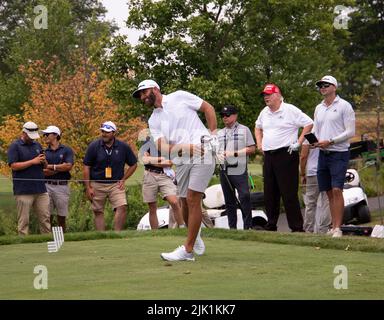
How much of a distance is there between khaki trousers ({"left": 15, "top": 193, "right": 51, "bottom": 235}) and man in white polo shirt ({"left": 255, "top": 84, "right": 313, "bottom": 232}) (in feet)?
12.9

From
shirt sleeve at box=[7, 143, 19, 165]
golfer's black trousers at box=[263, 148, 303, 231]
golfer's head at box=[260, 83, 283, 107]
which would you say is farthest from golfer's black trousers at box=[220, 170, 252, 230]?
shirt sleeve at box=[7, 143, 19, 165]

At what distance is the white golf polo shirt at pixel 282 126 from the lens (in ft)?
44.5

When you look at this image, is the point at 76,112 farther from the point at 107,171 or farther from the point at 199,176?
the point at 199,176

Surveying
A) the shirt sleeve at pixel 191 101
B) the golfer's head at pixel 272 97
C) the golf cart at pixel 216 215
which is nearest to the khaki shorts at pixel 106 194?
the golf cart at pixel 216 215

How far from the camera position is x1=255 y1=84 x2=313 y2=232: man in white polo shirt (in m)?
13.5

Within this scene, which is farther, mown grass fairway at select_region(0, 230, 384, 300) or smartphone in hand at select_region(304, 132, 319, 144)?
smartphone in hand at select_region(304, 132, 319, 144)

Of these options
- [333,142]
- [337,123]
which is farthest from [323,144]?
[337,123]

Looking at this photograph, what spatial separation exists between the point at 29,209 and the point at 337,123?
5578 mm

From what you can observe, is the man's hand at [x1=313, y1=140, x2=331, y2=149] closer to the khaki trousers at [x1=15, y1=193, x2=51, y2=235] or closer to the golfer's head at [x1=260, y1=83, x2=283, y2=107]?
the golfer's head at [x1=260, y1=83, x2=283, y2=107]

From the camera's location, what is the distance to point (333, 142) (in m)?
12.6

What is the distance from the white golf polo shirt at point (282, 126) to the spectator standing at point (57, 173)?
4.19 m

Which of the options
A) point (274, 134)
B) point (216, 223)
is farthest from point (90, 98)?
point (274, 134)

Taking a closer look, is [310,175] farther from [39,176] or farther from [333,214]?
[39,176]
